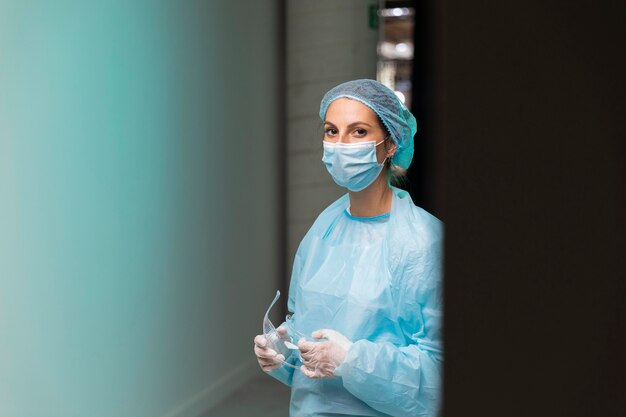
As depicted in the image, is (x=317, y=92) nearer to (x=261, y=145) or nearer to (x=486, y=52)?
(x=261, y=145)

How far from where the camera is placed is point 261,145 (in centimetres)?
445

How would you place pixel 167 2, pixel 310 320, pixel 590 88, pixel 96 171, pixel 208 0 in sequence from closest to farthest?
pixel 590 88 → pixel 310 320 → pixel 96 171 → pixel 167 2 → pixel 208 0

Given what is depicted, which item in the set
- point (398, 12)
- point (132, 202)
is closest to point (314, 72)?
point (398, 12)

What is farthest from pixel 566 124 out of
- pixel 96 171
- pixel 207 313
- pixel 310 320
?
pixel 207 313

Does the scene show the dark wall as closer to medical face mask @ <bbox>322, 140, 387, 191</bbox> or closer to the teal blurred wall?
medical face mask @ <bbox>322, 140, 387, 191</bbox>

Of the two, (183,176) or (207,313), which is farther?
(207,313)

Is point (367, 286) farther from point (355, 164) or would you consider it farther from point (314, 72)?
point (314, 72)

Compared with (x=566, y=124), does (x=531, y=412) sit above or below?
below

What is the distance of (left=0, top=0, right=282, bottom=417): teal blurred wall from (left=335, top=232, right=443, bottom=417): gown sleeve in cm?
138

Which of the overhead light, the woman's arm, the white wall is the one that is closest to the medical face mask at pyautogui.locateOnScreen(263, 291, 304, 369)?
the woman's arm

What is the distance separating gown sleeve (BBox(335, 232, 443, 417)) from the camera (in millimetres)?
1543

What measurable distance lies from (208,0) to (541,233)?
350 cm

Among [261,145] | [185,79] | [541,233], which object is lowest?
[261,145]

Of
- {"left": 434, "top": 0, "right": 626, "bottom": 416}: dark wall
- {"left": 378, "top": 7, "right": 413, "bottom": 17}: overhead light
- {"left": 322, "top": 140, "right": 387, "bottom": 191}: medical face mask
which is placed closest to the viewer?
{"left": 434, "top": 0, "right": 626, "bottom": 416}: dark wall
